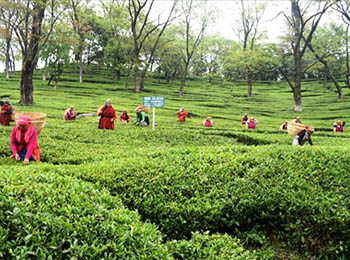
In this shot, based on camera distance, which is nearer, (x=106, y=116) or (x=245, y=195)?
(x=245, y=195)

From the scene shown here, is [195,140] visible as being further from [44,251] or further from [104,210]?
[44,251]

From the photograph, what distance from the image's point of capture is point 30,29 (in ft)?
64.2

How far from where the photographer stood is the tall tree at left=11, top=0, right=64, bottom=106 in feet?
59.2

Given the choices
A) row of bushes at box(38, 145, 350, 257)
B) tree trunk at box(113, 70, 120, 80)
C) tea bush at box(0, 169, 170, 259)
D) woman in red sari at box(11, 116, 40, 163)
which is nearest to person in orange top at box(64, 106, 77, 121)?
woman in red sari at box(11, 116, 40, 163)

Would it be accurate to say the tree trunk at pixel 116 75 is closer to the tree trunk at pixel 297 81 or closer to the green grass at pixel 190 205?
the tree trunk at pixel 297 81

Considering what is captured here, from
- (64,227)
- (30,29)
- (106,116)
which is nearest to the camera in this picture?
(64,227)

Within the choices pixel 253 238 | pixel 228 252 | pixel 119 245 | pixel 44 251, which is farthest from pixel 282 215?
pixel 44 251

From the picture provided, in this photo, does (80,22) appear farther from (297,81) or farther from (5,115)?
(297,81)

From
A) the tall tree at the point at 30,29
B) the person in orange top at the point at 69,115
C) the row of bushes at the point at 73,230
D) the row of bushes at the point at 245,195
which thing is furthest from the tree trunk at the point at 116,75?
the row of bushes at the point at 73,230

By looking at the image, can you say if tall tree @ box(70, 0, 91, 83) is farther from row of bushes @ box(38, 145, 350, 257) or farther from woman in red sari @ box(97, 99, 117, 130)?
row of bushes @ box(38, 145, 350, 257)

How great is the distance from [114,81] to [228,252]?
47342 mm

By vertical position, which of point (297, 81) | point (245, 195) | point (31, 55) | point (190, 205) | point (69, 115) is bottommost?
point (190, 205)

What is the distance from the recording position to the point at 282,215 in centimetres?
525

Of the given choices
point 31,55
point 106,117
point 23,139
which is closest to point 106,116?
point 106,117
